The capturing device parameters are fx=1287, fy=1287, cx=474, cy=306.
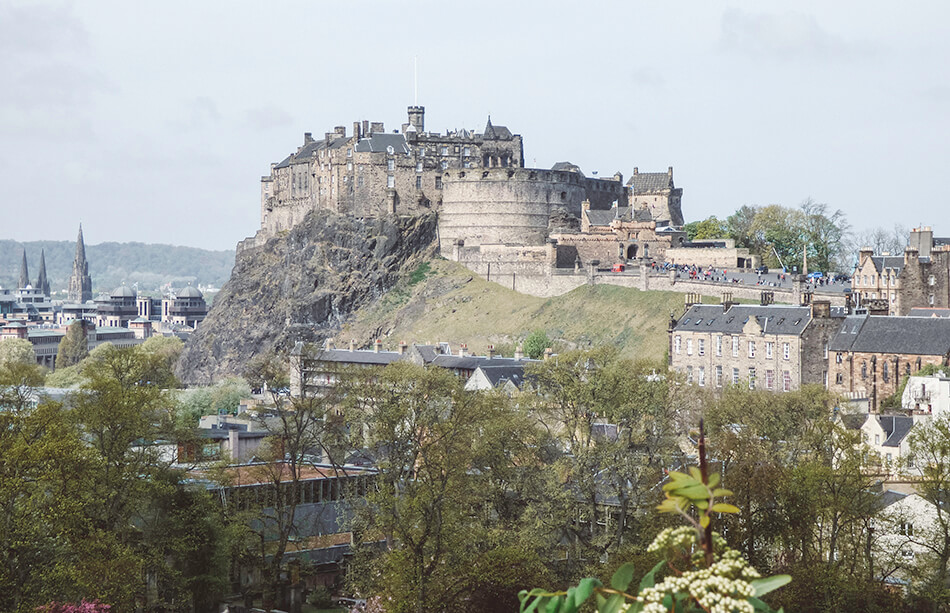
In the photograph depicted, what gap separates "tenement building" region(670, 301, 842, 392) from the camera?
2687 inches

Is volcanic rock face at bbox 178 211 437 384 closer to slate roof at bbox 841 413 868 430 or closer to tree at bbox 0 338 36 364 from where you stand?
tree at bbox 0 338 36 364

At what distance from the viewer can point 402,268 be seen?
118562mm

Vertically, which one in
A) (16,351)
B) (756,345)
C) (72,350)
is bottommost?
(72,350)

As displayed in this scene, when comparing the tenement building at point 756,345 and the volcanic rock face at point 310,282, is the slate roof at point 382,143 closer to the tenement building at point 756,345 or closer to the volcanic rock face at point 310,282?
the volcanic rock face at point 310,282

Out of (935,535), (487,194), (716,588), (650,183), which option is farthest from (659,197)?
(716,588)

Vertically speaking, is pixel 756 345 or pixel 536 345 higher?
pixel 756 345

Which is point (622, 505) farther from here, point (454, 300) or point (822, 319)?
point (454, 300)

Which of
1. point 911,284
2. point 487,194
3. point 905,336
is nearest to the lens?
point 905,336

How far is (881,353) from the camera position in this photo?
65500mm

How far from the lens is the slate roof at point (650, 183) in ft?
400

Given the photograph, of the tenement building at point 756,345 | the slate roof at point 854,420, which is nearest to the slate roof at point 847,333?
the tenement building at point 756,345

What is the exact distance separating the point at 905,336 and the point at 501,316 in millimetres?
44003

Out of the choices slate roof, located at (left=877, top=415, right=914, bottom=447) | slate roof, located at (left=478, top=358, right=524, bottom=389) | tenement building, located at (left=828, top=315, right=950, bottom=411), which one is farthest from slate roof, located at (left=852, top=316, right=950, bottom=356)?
slate roof, located at (left=478, top=358, right=524, bottom=389)

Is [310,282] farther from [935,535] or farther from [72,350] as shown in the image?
[935,535]
